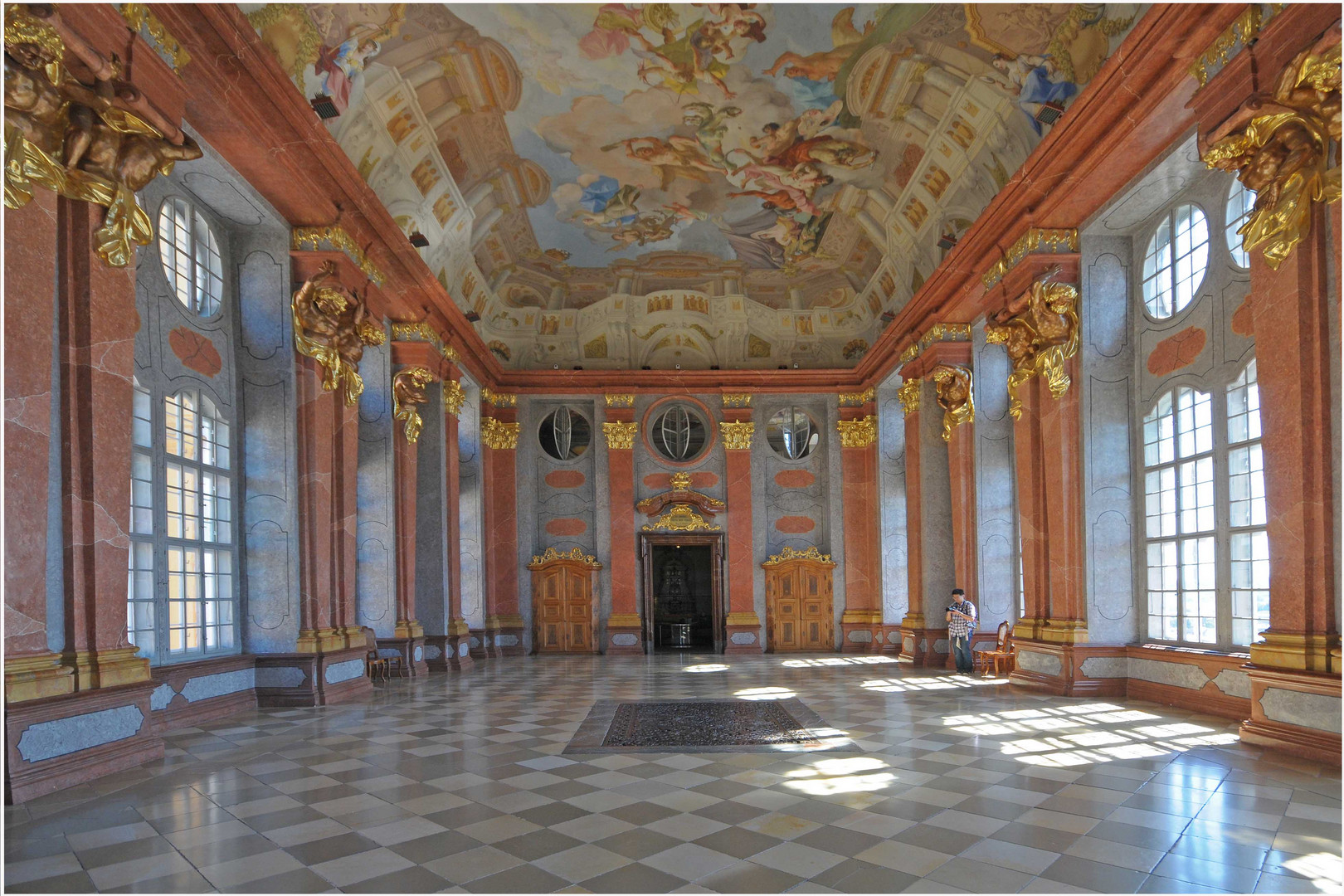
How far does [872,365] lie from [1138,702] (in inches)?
476

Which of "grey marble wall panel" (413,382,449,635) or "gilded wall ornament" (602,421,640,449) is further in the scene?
"gilded wall ornament" (602,421,640,449)

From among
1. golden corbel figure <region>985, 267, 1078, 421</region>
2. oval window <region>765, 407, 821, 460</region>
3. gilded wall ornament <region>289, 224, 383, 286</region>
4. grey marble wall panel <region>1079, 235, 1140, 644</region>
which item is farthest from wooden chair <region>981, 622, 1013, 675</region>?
gilded wall ornament <region>289, 224, 383, 286</region>

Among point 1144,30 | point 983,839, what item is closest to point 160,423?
point 983,839

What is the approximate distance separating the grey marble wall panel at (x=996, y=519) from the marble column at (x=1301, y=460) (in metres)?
8.39

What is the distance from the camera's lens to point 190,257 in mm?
11359

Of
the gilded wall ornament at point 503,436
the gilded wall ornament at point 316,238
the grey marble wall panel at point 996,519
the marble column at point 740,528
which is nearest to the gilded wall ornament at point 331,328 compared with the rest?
the gilded wall ornament at point 316,238

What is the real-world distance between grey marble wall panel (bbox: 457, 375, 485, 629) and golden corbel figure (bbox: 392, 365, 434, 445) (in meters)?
3.91

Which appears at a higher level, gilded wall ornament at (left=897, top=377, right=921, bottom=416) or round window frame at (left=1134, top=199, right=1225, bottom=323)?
round window frame at (left=1134, top=199, right=1225, bottom=323)

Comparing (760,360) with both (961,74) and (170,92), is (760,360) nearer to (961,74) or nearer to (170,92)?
(961,74)

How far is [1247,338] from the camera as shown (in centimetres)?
1047

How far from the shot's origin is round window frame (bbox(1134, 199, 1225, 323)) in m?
11.2

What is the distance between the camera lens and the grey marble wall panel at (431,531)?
18141mm

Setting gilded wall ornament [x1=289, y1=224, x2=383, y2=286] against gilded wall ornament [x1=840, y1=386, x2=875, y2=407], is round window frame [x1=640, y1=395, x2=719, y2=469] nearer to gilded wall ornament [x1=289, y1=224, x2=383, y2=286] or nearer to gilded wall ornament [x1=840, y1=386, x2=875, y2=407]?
gilded wall ornament [x1=840, y1=386, x2=875, y2=407]

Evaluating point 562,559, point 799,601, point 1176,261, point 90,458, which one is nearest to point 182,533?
point 90,458
